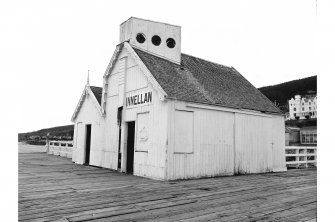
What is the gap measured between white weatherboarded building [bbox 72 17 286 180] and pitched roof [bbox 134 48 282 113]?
54mm

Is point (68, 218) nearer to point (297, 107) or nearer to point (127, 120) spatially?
point (127, 120)

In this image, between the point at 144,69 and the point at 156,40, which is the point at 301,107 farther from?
the point at 144,69

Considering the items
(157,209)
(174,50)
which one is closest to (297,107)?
(174,50)

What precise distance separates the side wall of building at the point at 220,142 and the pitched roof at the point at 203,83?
431 millimetres

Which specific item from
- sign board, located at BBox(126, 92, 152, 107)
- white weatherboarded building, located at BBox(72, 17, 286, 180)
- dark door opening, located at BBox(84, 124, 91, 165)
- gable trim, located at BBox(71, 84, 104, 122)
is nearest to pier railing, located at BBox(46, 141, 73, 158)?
gable trim, located at BBox(71, 84, 104, 122)

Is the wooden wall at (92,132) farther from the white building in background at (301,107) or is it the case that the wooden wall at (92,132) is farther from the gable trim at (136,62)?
the white building in background at (301,107)

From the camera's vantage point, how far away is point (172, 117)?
974 centimetres

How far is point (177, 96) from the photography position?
10.0m

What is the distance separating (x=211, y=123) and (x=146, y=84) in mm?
2961

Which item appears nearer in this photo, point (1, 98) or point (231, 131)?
point (1, 98)

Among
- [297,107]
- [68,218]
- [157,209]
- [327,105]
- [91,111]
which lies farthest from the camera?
[297,107]

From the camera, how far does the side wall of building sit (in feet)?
32.4

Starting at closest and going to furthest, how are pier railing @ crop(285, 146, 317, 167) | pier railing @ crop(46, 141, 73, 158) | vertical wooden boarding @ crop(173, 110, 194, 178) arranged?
vertical wooden boarding @ crop(173, 110, 194, 178) → pier railing @ crop(285, 146, 317, 167) → pier railing @ crop(46, 141, 73, 158)

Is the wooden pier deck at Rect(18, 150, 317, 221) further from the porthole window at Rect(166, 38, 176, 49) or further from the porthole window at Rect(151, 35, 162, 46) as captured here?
the porthole window at Rect(166, 38, 176, 49)
